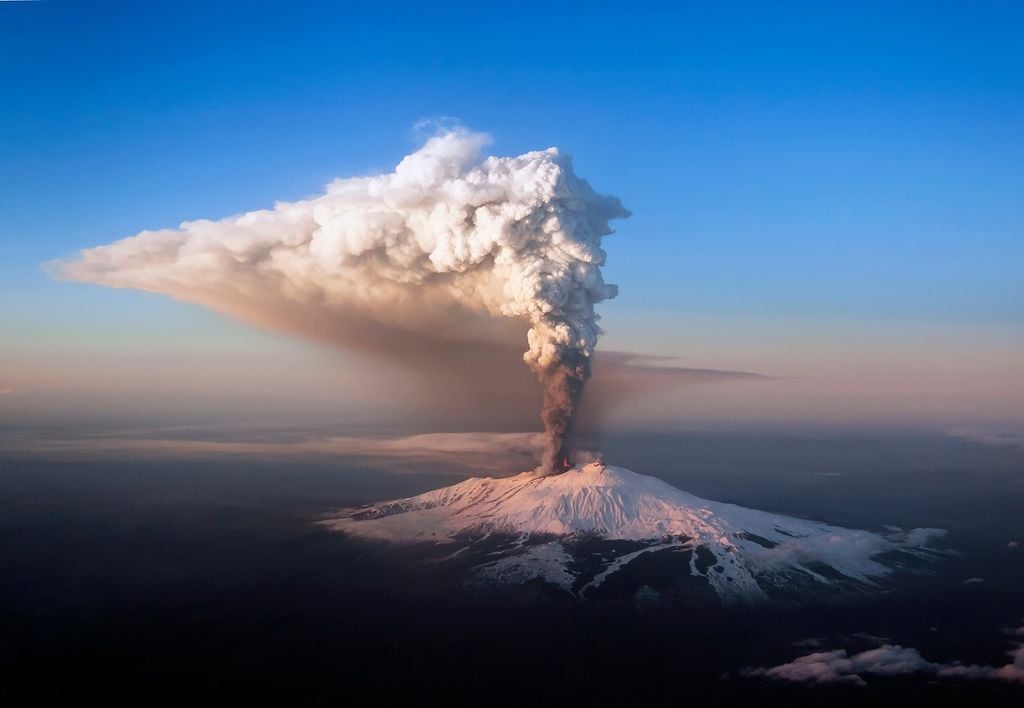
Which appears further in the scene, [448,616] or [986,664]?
[448,616]

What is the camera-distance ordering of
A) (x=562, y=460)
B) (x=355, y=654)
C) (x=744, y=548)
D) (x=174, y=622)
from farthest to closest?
(x=562, y=460) → (x=744, y=548) → (x=174, y=622) → (x=355, y=654)

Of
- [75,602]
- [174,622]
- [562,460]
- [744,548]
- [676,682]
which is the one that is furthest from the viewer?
[562,460]

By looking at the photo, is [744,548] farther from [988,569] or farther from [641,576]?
[988,569]

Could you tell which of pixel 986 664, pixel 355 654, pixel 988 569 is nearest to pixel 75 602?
pixel 355 654

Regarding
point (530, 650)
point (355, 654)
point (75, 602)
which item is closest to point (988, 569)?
point (530, 650)

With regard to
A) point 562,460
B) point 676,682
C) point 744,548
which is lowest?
point 676,682

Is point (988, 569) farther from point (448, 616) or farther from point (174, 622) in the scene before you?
point (174, 622)

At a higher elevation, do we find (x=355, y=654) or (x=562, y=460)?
(x=562, y=460)
